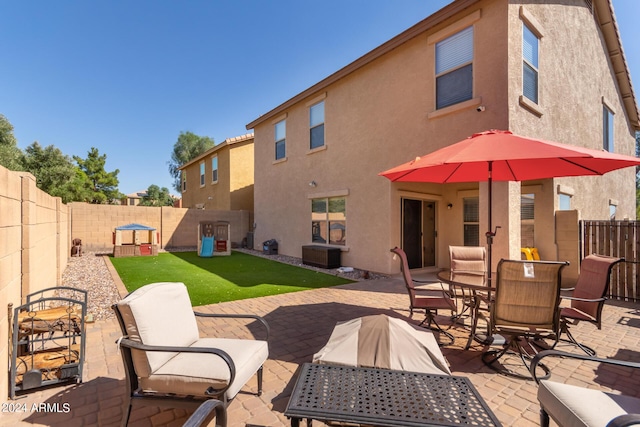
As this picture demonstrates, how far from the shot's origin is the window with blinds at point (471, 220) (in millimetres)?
9453

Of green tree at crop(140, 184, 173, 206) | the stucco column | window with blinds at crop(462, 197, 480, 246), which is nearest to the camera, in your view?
the stucco column

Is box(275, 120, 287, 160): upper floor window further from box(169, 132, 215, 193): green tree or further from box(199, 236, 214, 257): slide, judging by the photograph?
box(169, 132, 215, 193): green tree

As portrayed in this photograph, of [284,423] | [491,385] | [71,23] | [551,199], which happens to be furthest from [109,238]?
[551,199]

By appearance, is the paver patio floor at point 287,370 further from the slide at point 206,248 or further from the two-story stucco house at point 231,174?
the two-story stucco house at point 231,174

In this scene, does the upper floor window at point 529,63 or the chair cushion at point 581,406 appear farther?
the upper floor window at point 529,63

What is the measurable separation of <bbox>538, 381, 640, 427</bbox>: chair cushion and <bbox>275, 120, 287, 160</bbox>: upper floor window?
43.1 feet

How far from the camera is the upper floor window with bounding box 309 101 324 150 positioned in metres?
12.0

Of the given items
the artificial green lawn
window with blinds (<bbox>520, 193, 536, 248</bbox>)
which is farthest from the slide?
window with blinds (<bbox>520, 193, 536, 248</bbox>)

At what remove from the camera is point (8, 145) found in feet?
65.8

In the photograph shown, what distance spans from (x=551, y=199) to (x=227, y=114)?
80.9ft

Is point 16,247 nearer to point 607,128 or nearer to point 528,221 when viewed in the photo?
point 528,221

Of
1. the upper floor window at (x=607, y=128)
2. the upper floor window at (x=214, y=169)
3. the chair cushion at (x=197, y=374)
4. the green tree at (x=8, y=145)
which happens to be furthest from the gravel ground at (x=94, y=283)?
the upper floor window at (x=607, y=128)

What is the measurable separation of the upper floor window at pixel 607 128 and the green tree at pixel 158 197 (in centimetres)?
5291

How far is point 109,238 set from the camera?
52.9 ft
